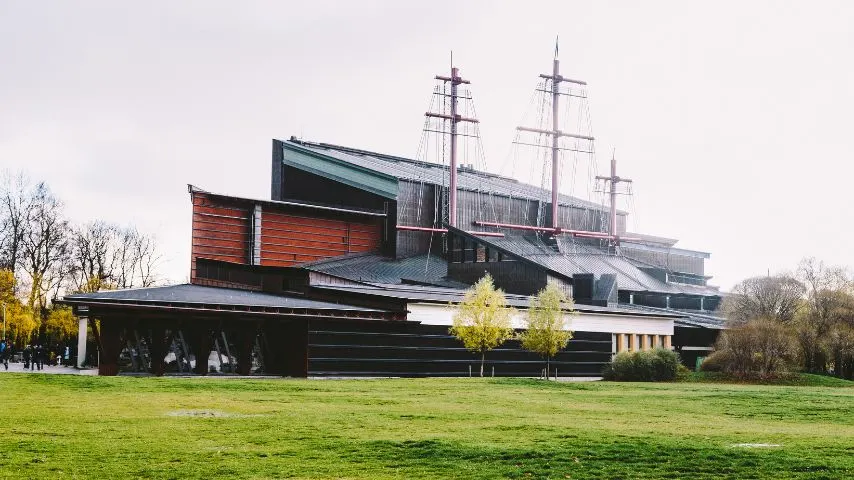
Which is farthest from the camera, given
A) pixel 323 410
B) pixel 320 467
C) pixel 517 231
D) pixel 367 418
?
pixel 517 231

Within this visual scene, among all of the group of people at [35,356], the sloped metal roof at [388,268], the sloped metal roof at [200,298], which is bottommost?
the group of people at [35,356]

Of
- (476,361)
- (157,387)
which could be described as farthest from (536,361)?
(157,387)

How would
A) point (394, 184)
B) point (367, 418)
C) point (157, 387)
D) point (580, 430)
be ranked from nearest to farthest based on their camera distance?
point (580, 430)
point (367, 418)
point (157, 387)
point (394, 184)

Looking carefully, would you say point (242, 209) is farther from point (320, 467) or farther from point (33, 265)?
point (320, 467)

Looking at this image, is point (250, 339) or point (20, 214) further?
point (20, 214)

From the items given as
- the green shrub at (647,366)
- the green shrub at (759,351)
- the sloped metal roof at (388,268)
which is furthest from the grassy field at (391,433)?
the sloped metal roof at (388,268)

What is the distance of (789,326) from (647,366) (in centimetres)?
1126

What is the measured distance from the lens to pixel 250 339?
48156 mm

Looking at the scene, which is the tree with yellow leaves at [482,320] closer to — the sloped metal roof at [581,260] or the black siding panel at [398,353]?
the black siding panel at [398,353]

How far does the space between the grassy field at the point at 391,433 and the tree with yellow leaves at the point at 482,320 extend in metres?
14.9

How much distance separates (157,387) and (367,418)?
1105 centimetres

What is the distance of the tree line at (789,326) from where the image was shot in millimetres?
52375

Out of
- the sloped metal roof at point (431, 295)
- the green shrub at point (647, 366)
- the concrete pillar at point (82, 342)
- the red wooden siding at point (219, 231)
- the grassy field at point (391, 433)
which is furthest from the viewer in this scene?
the red wooden siding at point (219, 231)

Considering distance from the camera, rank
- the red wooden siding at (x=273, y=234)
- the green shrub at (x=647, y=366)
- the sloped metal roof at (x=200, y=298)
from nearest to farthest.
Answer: the sloped metal roof at (x=200, y=298) < the green shrub at (x=647, y=366) < the red wooden siding at (x=273, y=234)
